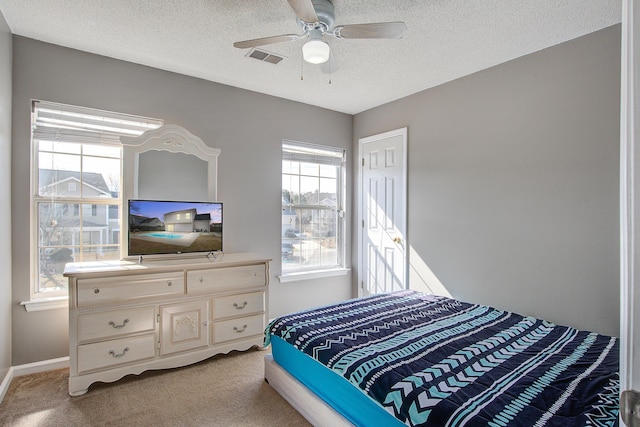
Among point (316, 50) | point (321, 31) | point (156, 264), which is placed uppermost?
point (321, 31)

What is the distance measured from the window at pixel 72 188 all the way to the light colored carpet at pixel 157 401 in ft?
2.55

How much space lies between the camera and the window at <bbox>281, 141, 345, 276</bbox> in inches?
160

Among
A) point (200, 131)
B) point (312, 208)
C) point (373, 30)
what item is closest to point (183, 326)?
point (200, 131)

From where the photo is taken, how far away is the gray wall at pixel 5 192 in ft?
7.81

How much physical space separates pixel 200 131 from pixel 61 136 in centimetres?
111

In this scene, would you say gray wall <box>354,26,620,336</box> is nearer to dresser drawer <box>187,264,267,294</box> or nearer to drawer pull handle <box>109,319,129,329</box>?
dresser drawer <box>187,264,267,294</box>

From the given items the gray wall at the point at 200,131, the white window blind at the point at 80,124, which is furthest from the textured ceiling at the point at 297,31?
the white window blind at the point at 80,124

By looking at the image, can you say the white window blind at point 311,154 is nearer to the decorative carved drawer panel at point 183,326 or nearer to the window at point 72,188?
the window at point 72,188

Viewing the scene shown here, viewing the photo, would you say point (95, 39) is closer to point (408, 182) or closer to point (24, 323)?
point (24, 323)

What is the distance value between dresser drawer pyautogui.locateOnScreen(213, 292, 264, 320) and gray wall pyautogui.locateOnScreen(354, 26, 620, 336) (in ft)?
5.58

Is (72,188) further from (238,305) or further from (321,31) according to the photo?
(321,31)

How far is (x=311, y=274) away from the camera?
13.6ft

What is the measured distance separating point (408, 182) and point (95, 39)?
3.09 metres

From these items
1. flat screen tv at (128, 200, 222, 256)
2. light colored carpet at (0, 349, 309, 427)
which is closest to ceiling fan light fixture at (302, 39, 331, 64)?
flat screen tv at (128, 200, 222, 256)
